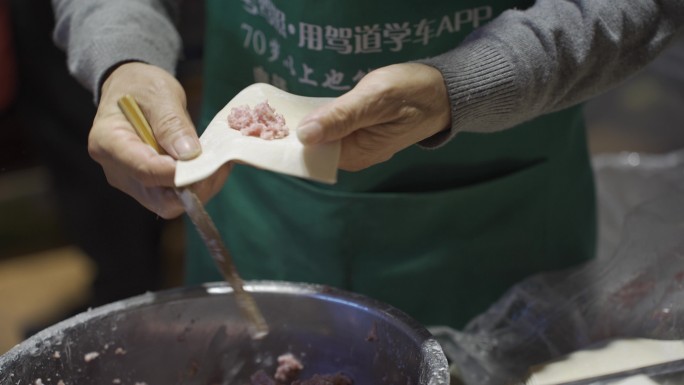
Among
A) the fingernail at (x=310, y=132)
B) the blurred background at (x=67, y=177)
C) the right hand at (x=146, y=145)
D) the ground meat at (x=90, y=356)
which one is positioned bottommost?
the blurred background at (x=67, y=177)

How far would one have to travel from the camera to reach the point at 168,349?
93 centimetres

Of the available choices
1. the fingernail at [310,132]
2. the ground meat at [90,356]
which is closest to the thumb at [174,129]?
the fingernail at [310,132]

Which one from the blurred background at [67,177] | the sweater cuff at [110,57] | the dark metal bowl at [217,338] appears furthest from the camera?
the blurred background at [67,177]

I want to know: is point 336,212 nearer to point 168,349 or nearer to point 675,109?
point 168,349

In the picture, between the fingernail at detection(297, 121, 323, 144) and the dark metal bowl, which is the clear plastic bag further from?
the fingernail at detection(297, 121, 323, 144)

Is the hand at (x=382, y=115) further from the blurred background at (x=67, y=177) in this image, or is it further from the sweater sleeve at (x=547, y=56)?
the blurred background at (x=67, y=177)

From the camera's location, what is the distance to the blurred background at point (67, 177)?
1688 mm

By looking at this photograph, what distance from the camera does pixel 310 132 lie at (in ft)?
2.53

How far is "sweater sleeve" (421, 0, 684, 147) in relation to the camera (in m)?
0.86

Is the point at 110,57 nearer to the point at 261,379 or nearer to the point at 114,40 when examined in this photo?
the point at 114,40

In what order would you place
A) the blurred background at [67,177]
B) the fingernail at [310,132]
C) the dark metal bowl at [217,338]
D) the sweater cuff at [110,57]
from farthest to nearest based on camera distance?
→ the blurred background at [67,177] < the sweater cuff at [110,57] < the dark metal bowl at [217,338] < the fingernail at [310,132]

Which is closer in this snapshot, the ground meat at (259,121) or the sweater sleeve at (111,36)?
the ground meat at (259,121)

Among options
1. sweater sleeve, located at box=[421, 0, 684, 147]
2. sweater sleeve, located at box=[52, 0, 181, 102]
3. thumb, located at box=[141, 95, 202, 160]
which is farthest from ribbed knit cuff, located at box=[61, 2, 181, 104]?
sweater sleeve, located at box=[421, 0, 684, 147]

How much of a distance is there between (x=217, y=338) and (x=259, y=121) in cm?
26
